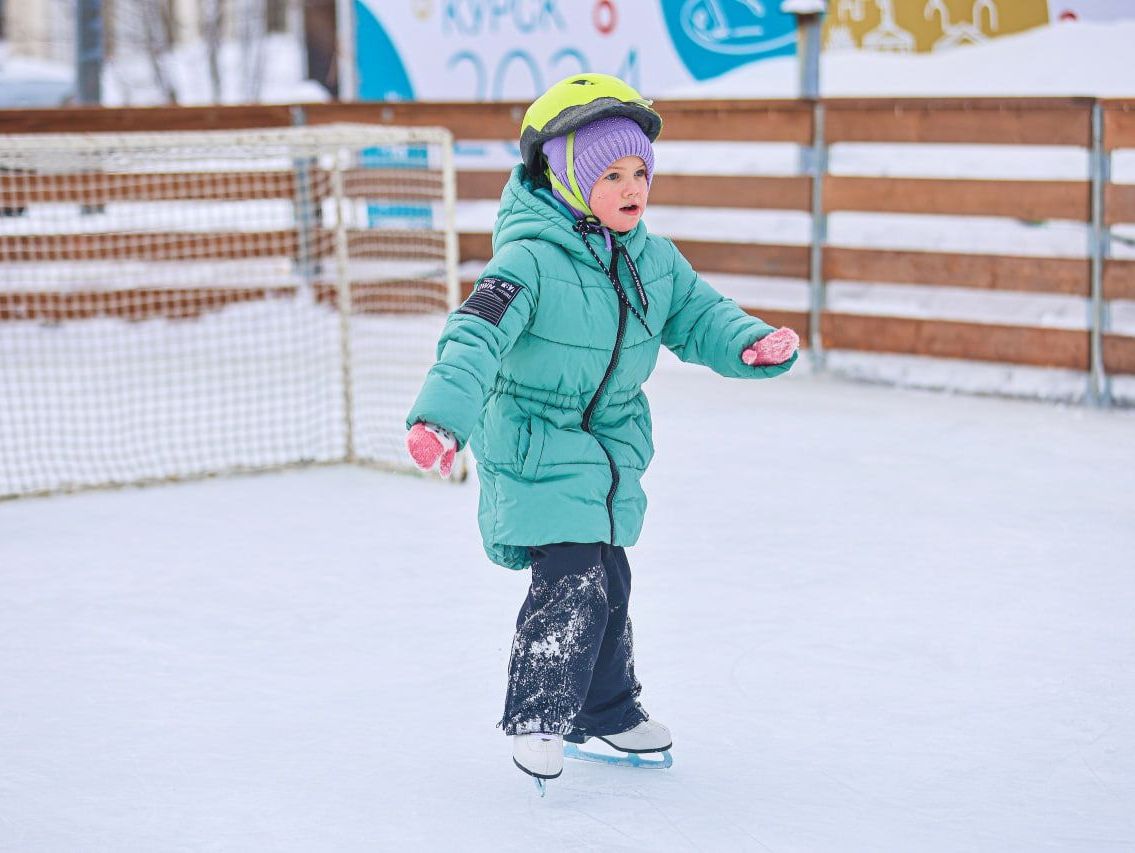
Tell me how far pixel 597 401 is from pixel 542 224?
0.33m

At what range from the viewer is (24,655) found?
3.94 m

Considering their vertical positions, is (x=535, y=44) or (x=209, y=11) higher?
(x=209, y=11)

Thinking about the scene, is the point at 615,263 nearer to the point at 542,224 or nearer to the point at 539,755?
the point at 542,224

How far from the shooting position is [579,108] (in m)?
2.81

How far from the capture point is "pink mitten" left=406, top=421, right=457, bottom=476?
8.38 ft

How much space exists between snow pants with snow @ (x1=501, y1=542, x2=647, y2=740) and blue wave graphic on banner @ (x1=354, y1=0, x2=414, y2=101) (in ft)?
29.5

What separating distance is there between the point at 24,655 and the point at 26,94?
16855 mm

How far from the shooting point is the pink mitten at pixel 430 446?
2553 millimetres

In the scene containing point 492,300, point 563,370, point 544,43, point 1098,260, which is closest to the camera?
point 492,300

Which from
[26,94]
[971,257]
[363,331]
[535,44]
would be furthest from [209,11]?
[971,257]

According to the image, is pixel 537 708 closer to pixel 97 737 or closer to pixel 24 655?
pixel 97 737

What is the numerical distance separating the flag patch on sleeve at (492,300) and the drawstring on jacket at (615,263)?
186 mm

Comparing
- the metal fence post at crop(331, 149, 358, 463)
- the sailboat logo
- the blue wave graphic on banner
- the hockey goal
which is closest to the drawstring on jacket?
the hockey goal

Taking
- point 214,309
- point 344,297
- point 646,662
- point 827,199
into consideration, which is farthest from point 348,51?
point 646,662
